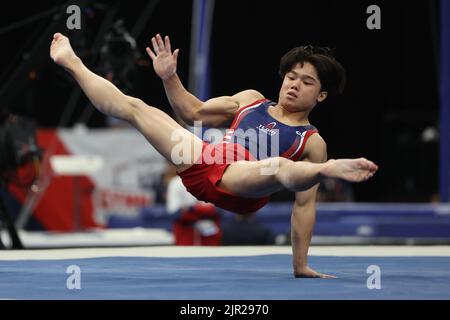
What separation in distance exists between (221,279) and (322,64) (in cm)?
127

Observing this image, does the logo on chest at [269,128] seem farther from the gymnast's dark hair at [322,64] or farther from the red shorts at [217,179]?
the gymnast's dark hair at [322,64]

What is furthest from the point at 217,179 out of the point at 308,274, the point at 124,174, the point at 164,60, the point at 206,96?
the point at 124,174

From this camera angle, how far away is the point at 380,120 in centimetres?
1808

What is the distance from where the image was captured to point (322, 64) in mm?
5035

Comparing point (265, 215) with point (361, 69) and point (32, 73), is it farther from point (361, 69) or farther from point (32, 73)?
point (361, 69)

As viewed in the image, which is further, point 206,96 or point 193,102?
point 206,96

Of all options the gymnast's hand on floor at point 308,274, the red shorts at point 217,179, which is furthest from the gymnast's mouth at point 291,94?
the gymnast's hand on floor at point 308,274

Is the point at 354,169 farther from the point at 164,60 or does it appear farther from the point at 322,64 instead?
the point at 164,60

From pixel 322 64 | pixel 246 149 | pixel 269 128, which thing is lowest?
pixel 246 149

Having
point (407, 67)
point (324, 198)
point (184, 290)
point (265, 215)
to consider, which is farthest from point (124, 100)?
point (407, 67)

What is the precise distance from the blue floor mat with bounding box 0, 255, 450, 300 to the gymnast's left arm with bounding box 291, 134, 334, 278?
0.34ft

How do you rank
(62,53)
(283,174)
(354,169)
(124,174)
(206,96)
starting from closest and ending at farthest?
1. (354,169)
2. (283,174)
3. (62,53)
4. (206,96)
5. (124,174)

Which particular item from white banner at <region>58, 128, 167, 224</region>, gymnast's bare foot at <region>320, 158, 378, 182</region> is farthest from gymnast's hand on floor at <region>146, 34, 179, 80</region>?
white banner at <region>58, 128, 167, 224</region>

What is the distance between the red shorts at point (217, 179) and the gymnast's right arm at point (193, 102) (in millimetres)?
332
